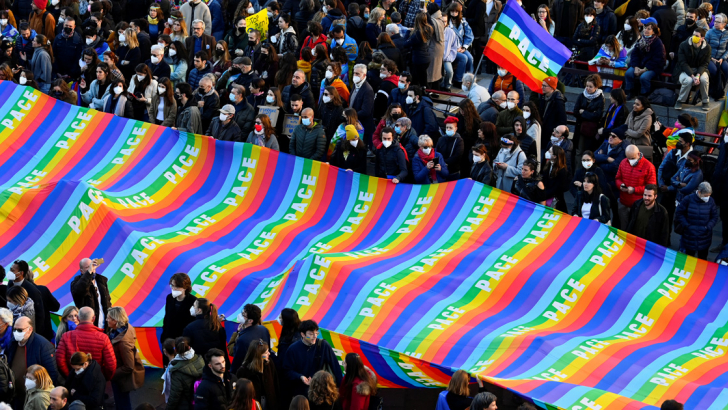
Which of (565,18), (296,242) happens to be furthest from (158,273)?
(565,18)

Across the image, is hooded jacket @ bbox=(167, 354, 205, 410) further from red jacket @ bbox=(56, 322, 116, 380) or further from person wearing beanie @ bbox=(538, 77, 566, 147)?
person wearing beanie @ bbox=(538, 77, 566, 147)

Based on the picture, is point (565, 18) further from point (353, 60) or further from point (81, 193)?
point (81, 193)

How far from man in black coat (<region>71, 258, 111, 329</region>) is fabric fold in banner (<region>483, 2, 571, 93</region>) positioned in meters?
6.44

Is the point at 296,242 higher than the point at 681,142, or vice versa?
the point at 681,142

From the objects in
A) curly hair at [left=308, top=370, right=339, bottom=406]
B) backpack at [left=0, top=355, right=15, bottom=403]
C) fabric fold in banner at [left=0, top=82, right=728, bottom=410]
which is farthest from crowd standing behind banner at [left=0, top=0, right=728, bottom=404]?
fabric fold in banner at [left=0, top=82, right=728, bottom=410]

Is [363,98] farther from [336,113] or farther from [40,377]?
[40,377]

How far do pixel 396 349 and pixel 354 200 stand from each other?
11.1 feet

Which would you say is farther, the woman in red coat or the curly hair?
the woman in red coat

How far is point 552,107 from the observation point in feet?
48.0

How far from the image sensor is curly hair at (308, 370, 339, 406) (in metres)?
9.06

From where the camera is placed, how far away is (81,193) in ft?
44.3

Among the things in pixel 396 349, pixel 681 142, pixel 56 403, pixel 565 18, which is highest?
pixel 565 18

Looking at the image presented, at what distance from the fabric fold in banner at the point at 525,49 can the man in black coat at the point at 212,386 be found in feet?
23.9

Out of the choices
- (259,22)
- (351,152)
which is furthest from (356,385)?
(259,22)
